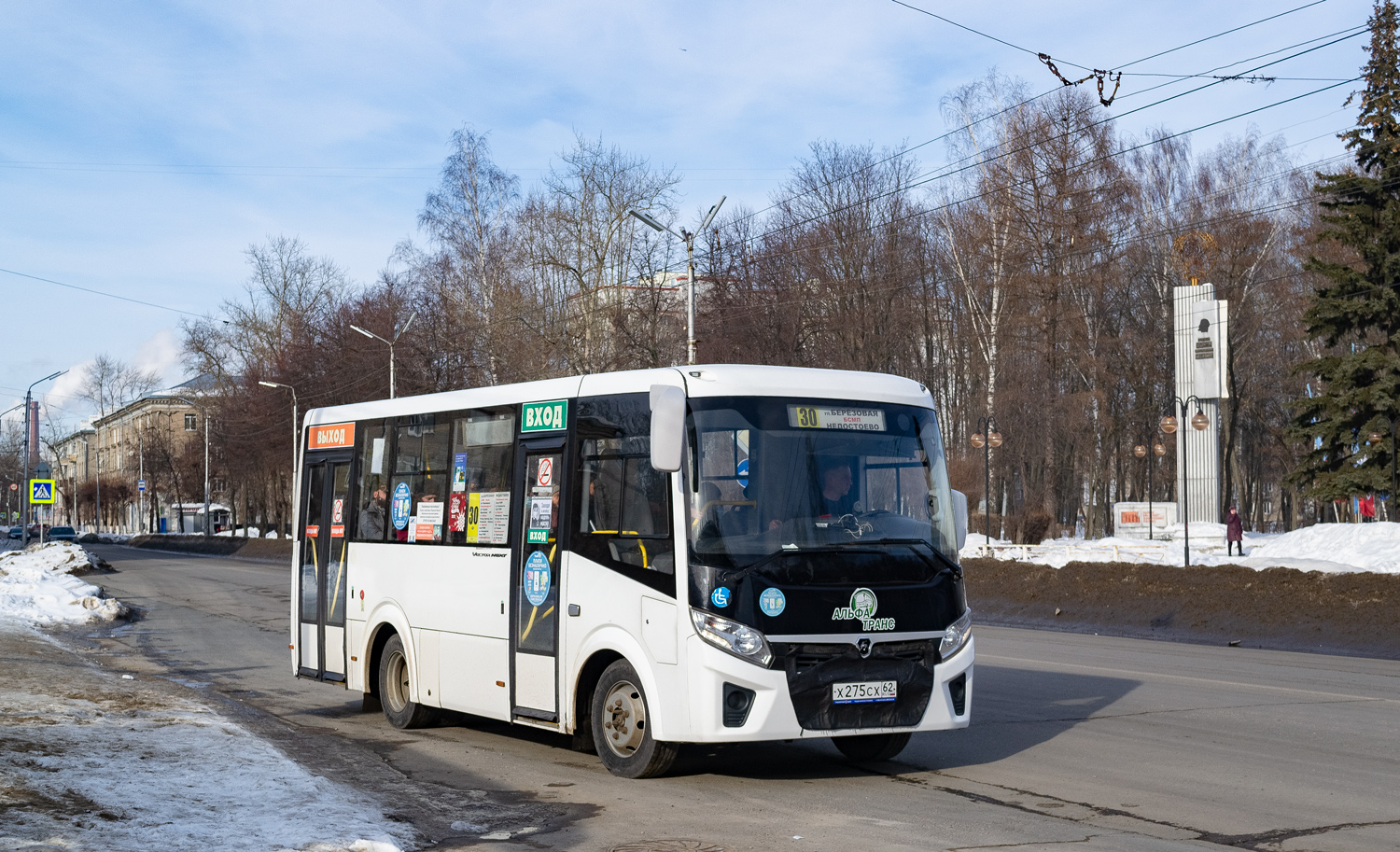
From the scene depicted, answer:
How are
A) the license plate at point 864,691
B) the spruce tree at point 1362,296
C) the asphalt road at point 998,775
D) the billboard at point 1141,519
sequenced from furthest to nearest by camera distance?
the billboard at point 1141,519 < the spruce tree at point 1362,296 < the license plate at point 864,691 < the asphalt road at point 998,775

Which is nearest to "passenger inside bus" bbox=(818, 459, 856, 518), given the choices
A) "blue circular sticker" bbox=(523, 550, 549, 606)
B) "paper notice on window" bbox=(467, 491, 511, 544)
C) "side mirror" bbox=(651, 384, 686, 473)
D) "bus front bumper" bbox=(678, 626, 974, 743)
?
"side mirror" bbox=(651, 384, 686, 473)

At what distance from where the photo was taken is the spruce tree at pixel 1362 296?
4034 cm

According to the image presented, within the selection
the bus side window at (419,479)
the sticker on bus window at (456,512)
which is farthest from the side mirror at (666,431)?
the bus side window at (419,479)

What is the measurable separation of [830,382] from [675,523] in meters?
1.56

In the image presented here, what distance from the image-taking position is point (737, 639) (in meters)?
8.50

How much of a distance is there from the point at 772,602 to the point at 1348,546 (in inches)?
1078

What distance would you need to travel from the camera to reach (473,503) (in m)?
11.1

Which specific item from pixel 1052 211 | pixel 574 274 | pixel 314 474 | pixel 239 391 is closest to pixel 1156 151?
pixel 1052 211

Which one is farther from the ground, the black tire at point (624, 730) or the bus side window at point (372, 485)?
the bus side window at point (372, 485)

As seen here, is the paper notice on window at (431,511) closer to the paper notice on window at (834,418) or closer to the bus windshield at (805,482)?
the bus windshield at (805,482)

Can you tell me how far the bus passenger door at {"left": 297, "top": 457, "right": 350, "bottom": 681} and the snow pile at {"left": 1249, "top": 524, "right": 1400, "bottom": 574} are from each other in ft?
74.3

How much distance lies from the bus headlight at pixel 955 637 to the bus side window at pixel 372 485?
18.3 ft

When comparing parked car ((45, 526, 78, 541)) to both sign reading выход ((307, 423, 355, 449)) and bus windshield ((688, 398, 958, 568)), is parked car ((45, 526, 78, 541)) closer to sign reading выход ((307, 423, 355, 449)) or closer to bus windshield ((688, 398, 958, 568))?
sign reading выход ((307, 423, 355, 449))

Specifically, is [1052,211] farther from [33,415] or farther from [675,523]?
[675,523]
